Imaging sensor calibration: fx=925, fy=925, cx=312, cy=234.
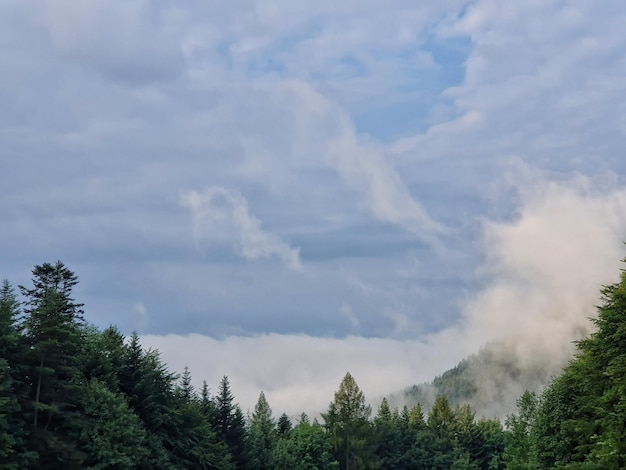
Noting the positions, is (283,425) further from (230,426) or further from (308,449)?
(230,426)

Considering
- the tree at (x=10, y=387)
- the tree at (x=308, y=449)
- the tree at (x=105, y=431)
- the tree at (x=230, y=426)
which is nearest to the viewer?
the tree at (x=10, y=387)

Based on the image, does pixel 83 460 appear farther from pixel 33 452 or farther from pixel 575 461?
pixel 575 461

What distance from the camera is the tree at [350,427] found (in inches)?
6806

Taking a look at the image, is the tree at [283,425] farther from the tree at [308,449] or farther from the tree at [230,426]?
the tree at [230,426]

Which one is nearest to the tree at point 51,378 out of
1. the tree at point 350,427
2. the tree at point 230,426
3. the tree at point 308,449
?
the tree at point 230,426

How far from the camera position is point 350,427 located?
175125 mm

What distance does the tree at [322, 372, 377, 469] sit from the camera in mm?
172875

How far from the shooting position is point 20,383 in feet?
227

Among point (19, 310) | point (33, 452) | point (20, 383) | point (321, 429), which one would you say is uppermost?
point (321, 429)

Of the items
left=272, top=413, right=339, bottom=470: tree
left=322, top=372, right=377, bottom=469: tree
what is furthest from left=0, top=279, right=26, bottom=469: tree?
left=322, top=372, right=377, bottom=469: tree

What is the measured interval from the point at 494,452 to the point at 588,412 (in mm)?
119913

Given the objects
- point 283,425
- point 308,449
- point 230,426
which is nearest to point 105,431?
point 230,426

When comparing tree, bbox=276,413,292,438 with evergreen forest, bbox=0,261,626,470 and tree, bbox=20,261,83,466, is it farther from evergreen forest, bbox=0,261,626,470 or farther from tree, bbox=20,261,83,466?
tree, bbox=20,261,83,466

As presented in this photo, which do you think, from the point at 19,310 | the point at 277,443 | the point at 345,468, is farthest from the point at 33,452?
the point at 345,468
